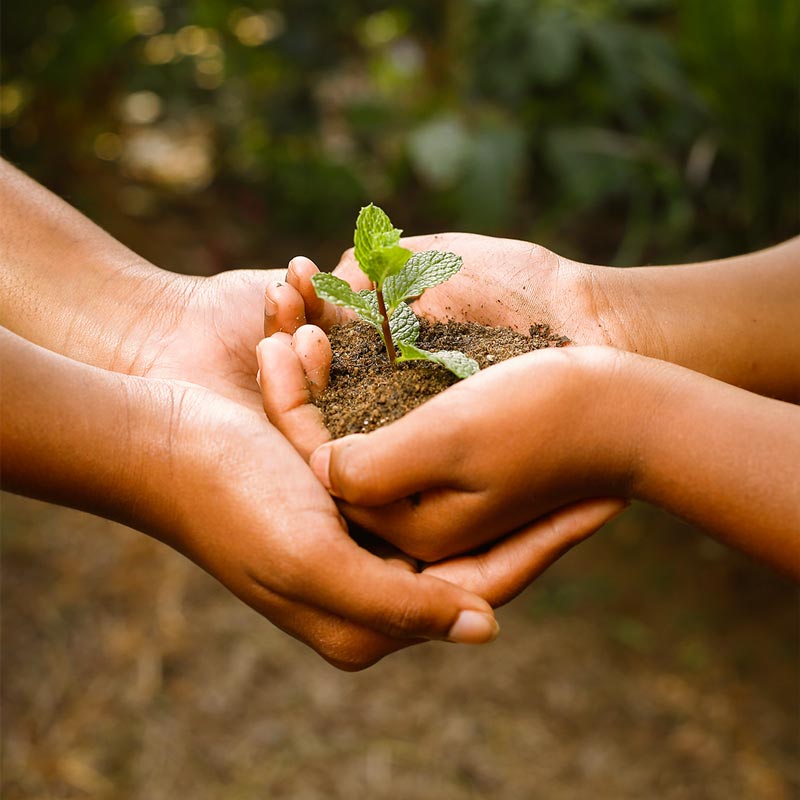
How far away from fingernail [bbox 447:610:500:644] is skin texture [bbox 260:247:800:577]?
0.10 m

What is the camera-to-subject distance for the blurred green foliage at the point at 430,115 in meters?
2.03

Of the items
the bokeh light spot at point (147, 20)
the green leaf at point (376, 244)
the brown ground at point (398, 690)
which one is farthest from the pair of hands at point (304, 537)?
the bokeh light spot at point (147, 20)

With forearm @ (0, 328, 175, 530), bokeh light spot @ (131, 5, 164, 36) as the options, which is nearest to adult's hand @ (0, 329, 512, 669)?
forearm @ (0, 328, 175, 530)

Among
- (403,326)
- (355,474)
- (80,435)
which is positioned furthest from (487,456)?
(80,435)

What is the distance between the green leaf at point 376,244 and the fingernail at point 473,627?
0.39 metres

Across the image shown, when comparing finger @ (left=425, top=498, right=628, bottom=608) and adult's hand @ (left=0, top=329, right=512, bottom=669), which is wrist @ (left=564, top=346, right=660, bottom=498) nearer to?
finger @ (left=425, top=498, right=628, bottom=608)

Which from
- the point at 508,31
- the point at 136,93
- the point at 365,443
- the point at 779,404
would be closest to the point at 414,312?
the point at 365,443

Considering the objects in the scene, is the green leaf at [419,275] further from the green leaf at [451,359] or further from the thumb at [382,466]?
the thumb at [382,466]

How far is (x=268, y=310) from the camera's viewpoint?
104 cm

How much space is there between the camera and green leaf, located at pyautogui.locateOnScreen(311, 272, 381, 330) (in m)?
0.97

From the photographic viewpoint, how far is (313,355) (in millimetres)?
975

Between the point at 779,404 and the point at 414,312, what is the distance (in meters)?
0.45

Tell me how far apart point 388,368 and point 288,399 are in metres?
0.13

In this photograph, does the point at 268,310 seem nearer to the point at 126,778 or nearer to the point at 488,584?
the point at 488,584
